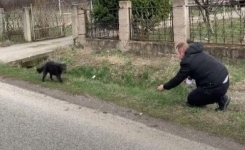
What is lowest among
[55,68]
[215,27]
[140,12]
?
[55,68]

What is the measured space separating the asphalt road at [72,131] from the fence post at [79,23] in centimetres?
628

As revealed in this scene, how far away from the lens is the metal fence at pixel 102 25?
12633 mm

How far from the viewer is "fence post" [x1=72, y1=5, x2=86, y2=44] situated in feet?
44.2

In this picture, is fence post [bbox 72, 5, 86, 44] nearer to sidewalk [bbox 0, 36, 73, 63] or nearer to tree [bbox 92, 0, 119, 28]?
tree [bbox 92, 0, 119, 28]

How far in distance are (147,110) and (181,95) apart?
1.12 metres

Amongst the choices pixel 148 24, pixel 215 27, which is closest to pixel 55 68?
pixel 148 24

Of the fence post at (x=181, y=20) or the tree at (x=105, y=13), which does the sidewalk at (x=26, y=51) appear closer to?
the tree at (x=105, y=13)

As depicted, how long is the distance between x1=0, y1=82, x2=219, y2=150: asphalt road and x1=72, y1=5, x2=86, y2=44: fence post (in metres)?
6.28

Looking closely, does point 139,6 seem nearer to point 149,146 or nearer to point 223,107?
point 223,107

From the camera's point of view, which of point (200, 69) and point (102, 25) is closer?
point (200, 69)

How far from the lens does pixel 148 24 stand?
11.9m

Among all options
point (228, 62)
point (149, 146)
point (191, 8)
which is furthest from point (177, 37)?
point (149, 146)

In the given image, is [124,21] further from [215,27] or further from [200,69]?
[200,69]

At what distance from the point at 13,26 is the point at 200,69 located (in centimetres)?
1405
